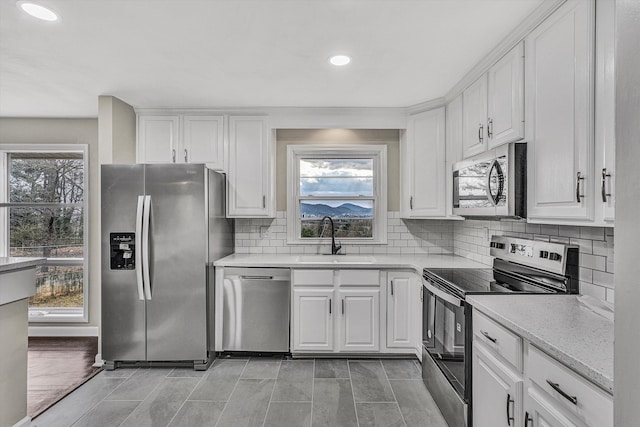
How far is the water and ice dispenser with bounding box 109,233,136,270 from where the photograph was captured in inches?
119

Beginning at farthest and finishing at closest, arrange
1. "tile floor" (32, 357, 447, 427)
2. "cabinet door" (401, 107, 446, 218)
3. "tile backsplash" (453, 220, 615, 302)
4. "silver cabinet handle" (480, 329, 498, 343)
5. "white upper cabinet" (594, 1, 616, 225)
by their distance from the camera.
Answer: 1. "cabinet door" (401, 107, 446, 218)
2. "tile floor" (32, 357, 447, 427)
3. "tile backsplash" (453, 220, 615, 302)
4. "silver cabinet handle" (480, 329, 498, 343)
5. "white upper cabinet" (594, 1, 616, 225)

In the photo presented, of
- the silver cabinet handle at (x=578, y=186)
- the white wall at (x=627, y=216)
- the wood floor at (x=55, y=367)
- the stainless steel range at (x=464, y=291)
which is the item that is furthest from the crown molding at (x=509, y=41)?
the wood floor at (x=55, y=367)

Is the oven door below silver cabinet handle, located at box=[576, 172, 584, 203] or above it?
below

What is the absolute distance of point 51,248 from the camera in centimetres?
402

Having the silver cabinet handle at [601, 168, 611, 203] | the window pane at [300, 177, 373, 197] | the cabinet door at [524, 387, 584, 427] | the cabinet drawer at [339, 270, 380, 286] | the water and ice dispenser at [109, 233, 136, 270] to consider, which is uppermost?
the window pane at [300, 177, 373, 197]

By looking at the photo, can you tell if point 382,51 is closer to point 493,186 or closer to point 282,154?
point 493,186

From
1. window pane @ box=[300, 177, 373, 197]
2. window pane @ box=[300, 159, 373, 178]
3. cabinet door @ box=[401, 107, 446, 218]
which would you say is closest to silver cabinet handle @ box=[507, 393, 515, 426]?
cabinet door @ box=[401, 107, 446, 218]

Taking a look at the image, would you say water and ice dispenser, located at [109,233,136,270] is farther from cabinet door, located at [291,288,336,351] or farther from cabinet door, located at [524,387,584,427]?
cabinet door, located at [524,387,584,427]

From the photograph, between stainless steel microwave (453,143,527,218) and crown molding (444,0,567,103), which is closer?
crown molding (444,0,567,103)

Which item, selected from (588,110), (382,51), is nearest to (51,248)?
(382,51)

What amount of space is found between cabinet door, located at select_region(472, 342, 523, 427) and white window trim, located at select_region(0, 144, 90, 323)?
159 inches

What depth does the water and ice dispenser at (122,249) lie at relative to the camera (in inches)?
119

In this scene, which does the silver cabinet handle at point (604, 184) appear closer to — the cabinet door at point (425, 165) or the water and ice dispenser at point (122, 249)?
the cabinet door at point (425, 165)

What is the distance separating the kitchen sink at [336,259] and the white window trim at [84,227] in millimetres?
2484
